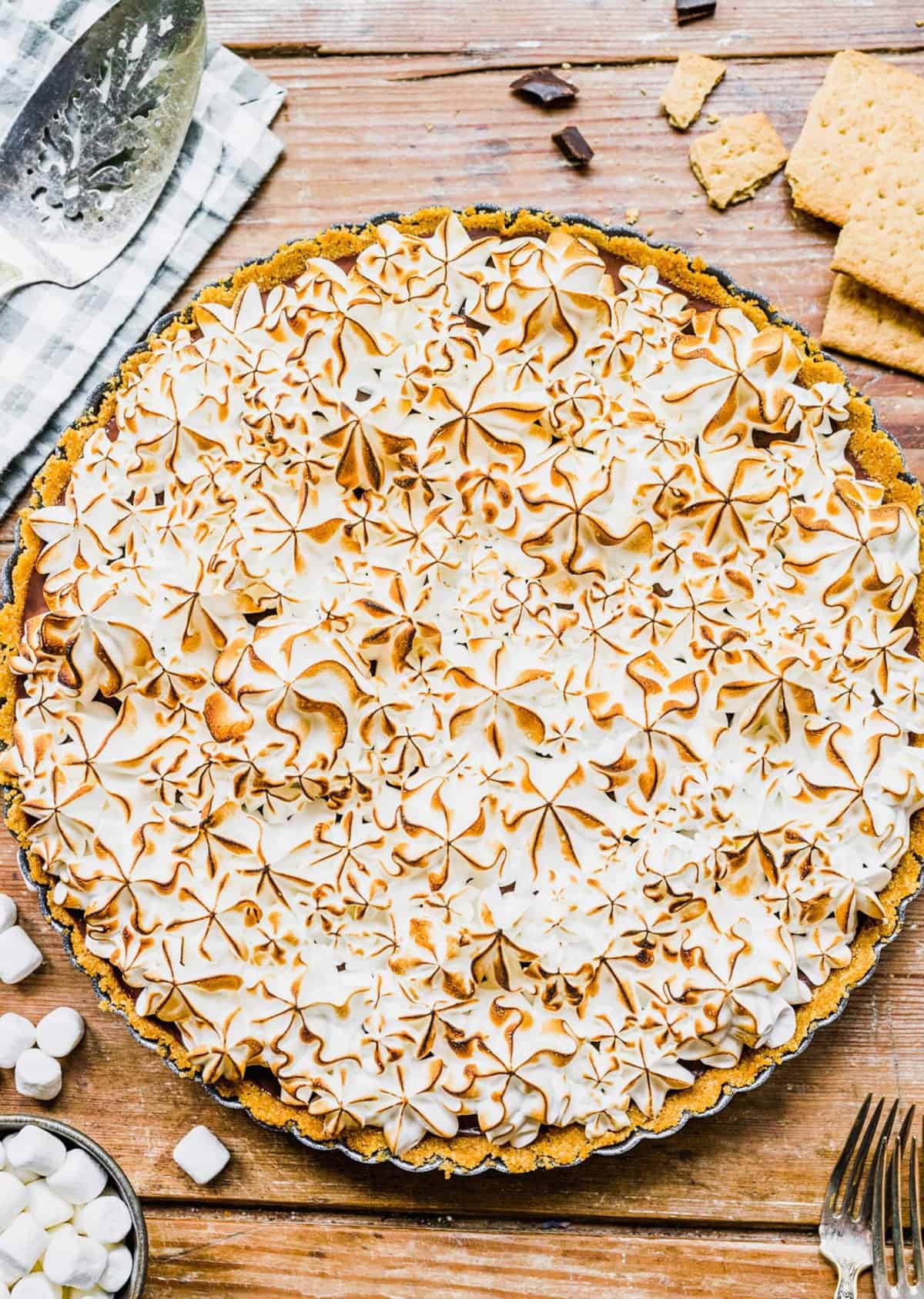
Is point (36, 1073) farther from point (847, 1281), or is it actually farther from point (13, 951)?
point (847, 1281)

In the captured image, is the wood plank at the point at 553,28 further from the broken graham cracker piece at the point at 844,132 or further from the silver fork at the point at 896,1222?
the silver fork at the point at 896,1222

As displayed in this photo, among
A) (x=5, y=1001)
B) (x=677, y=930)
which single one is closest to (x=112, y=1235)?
(x=5, y=1001)

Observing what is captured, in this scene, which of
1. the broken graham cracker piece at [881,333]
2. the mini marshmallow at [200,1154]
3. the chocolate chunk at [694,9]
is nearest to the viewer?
the mini marshmallow at [200,1154]

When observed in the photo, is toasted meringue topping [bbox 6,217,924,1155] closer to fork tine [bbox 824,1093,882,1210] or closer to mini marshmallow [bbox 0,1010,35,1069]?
fork tine [bbox 824,1093,882,1210]

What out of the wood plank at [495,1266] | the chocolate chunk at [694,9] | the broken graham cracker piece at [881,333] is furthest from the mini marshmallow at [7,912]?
the chocolate chunk at [694,9]

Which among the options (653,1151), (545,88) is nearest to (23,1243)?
(653,1151)

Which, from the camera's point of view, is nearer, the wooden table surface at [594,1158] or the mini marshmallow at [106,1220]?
the mini marshmallow at [106,1220]

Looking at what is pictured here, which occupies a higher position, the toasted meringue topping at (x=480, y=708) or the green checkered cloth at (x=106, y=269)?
the green checkered cloth at (x=106, y=269)

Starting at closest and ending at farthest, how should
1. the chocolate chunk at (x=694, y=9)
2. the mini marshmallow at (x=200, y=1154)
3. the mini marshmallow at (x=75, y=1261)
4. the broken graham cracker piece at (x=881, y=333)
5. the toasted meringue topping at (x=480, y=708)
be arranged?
1. the toasted meringue topping at (x=480, y=708)
2. the mini marshmallow at (x=75, y=1261)
3. the mini marshmallow at (x=200, y=1154)
4. the broken graham cracker piece at (x=881, y=333)
5. the chocolate chunk at (x=694, y=9)
